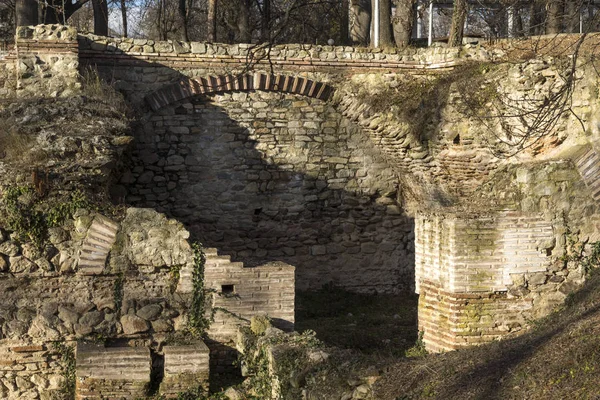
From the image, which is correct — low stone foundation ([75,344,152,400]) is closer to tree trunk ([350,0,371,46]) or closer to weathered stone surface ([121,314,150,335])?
weathered stone surface ([121,314,150,335])

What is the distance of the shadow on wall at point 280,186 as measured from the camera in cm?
1270

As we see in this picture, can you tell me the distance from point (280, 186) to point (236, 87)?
1460 mm

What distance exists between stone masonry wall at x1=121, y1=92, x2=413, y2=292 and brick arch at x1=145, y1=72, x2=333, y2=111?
123 millimetres

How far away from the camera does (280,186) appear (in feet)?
43.1

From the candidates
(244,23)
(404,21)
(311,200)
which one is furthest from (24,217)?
(244,23)

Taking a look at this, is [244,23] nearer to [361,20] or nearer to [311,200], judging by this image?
[361,20]

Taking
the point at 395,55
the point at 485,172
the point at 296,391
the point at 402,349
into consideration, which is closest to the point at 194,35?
the point at 395,55

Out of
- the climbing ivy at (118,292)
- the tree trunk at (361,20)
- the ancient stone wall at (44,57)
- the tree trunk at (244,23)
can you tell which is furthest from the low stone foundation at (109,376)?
the tree trunk at (244,23)

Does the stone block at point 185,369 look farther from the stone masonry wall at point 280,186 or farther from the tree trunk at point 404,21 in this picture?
the tree trunk at point 404,21

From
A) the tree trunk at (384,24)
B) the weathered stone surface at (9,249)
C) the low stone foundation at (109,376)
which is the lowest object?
the low stone foundation at (109,376)

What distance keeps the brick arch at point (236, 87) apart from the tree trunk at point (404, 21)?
3.81 m

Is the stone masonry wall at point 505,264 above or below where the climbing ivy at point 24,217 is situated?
below

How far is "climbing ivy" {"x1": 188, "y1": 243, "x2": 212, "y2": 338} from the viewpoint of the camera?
9.02m

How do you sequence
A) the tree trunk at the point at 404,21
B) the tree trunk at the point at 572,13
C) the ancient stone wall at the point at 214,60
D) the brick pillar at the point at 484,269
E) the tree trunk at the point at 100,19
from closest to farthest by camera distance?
the tree trunk at the point at 572,13 < the brick pillar at the point at 484,269 < the ancient stone wall at the point at 214,60 < the tree trunk at the point at 404,21 < the tree trunk at the point at 100,19
